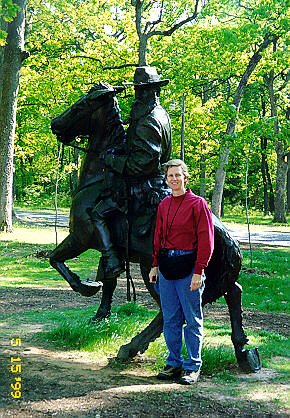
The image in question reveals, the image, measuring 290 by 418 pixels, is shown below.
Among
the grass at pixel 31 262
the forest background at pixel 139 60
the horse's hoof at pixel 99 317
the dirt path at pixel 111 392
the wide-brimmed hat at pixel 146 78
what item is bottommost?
the grass at pixel 31 262

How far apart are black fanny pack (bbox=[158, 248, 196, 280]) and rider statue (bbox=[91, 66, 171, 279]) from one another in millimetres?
1058

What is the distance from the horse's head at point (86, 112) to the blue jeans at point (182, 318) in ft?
7.13

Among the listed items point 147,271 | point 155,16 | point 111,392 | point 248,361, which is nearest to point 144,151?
point 147,271

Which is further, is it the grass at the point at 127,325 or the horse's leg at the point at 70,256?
the horse's leg at the point at 70,256

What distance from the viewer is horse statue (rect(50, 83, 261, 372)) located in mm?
6113

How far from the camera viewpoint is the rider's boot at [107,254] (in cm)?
657

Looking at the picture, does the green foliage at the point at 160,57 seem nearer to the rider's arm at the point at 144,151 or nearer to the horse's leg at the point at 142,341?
the rider's arm at the point at 144,151

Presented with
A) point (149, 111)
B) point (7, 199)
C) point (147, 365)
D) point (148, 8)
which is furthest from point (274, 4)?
point (147, 365)

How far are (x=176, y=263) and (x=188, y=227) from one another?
12.4 inches

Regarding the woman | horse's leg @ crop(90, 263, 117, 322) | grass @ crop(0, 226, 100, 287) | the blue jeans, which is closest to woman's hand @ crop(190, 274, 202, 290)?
the woman

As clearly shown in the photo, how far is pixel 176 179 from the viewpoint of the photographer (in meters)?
5.42

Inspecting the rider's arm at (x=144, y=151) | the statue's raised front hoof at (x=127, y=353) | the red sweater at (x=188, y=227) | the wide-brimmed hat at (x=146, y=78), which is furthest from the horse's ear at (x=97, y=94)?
the statue's raised front hoof at (x=127, y=353)

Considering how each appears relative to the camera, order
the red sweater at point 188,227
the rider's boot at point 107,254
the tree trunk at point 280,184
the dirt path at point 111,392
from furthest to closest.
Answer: the tree trunk at point 280,184
the rider's boot at point 107,254
the red sweater at point 188,227
the dirt path at point 111,392

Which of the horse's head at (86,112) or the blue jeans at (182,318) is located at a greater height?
the horse's head at (86,112)
